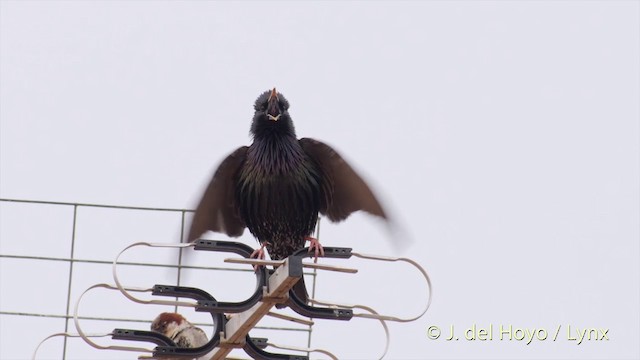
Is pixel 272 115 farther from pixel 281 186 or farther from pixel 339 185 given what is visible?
pixel 339 185

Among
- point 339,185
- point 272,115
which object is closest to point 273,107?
point 272,115

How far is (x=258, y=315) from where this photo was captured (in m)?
11.0

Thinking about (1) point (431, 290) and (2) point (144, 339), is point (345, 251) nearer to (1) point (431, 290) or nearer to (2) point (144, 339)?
(1) point (431, 290)

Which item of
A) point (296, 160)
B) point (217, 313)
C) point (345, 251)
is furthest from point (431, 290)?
point (296, 160)

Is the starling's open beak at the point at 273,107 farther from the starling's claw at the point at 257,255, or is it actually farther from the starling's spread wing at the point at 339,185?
the starling's claw at the point at 257,255

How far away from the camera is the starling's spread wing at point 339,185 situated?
12398mm

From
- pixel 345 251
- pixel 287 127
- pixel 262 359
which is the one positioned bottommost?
pixel 262 359

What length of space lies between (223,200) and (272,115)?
0.69m

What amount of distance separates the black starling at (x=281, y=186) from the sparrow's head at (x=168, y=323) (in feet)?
5.77

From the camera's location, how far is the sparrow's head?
14.3 meters

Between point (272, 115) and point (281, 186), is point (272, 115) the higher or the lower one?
the higher one

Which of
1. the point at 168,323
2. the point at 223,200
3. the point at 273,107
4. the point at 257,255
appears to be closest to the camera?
the point at 257,255

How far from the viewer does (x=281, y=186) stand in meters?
12.6

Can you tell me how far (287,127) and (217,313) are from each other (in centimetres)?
193
